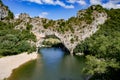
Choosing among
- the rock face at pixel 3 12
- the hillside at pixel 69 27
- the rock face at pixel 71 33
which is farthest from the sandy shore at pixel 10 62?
the rock face at pixel 3 12

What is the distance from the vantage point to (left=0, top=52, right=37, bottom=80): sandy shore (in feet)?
134

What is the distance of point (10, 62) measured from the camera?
4741 centimetres

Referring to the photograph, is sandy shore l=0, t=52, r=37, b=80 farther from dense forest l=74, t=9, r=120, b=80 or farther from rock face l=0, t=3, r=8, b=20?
rock face l=0, t=3, r=8, b=20

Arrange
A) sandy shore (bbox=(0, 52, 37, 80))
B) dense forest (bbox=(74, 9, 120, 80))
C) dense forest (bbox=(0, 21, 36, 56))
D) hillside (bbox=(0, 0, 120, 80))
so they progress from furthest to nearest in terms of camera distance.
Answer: hillside (bbox=(0, 0, 120, 80)) < dense forest (bbox=(0, 21, 36, 56)) < sandy shore (bbox=(0, 52, 37, 80)) < dense forest (bbox=(74, 9, 120, 80))

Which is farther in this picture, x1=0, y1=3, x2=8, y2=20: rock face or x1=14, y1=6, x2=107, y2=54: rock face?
x1=0, y1=3, x2=8, y2=20: rock face

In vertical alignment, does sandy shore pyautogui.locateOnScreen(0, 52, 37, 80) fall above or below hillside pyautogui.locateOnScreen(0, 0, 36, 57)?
below

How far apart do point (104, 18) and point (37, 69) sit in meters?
40.0

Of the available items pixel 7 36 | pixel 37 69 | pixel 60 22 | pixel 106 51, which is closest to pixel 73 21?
pixel 60 22

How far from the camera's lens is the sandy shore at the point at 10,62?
4070cm

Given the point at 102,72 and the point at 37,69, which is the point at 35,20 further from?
the point at 102,72

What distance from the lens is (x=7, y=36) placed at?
55.8 meters

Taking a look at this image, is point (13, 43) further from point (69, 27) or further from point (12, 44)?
point (69, 27)

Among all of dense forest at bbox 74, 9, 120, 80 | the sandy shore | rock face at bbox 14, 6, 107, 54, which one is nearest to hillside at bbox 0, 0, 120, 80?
rock face at bbox 14, 6, 107, 54

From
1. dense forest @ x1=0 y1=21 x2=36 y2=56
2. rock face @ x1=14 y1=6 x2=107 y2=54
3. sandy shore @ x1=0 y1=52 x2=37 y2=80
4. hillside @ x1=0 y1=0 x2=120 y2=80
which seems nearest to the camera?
sandy shore @ x1=0 y1=52 x2=37 y2=80
